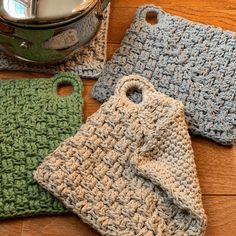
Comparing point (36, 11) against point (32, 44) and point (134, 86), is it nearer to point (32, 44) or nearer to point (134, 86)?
point (32, 44)

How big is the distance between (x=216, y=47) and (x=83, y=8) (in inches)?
12.2

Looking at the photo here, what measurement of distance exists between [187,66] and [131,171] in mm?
267

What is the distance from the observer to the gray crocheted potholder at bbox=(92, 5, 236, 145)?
88 centimetres

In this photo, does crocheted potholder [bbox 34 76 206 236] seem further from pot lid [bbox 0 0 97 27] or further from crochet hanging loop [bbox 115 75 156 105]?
pot lid [bbox 0 0 97 27]

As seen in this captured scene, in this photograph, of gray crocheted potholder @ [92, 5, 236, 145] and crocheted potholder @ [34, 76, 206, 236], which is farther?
gray crocheted potholder @ [92, 5, 236, 145]

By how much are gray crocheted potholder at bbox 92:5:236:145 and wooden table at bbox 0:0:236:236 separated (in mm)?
29

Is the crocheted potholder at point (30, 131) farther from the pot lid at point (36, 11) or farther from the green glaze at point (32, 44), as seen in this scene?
the pot lid at point (36, 11)

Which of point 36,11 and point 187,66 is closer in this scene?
point 36,11

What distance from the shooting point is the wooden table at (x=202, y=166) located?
794 millimetres

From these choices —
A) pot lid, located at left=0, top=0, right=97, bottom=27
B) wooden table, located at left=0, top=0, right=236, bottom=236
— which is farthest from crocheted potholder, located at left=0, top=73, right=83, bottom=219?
pot lid, located at left=0, top=0, right=97, bottom=27

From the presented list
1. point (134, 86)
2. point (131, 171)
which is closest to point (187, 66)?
point (134, 86)

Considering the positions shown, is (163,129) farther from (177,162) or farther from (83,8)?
(83,8)

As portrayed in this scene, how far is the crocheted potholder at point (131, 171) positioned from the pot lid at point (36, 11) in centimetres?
18

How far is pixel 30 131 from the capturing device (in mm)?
848
